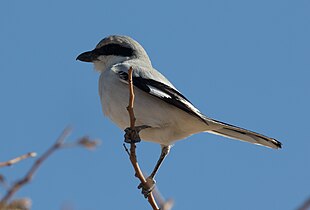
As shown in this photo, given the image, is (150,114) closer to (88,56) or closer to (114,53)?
(114,53)

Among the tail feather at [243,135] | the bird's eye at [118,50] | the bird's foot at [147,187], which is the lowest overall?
the bird's foot at [147,187]

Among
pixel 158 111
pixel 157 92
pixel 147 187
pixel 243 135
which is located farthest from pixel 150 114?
pixel 147 187

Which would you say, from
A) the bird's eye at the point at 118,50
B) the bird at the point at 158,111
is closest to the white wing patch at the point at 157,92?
the bird at the point at 158,111

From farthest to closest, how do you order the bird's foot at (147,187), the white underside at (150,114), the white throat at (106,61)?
the white throat at (106,61)
the white underside at (150,114)
the bird's foot at (147,187)

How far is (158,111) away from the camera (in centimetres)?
460

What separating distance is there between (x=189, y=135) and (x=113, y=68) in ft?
3.03

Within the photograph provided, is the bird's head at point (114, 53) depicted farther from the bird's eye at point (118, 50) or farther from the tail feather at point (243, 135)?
the tail feather at point (243, 135)

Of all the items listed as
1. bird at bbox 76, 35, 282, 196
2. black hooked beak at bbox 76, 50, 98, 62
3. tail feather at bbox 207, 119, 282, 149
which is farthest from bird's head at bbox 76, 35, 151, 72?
tail feather at bbox 207, 119, 282, 149

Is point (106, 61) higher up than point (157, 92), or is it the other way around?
point (106, 61)

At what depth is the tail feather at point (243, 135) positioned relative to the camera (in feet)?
15.1

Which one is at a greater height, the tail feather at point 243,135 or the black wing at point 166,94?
the black wing at point 166,94

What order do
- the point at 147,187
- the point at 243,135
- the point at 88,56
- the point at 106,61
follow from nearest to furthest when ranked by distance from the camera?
the point at 147,187 → the point at 243,135 → the point at 106,61 → the point at 88,56

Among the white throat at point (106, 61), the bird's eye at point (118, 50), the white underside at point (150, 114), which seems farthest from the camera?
the bird's eye at point (118, 50)

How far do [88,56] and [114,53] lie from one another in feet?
0.94
